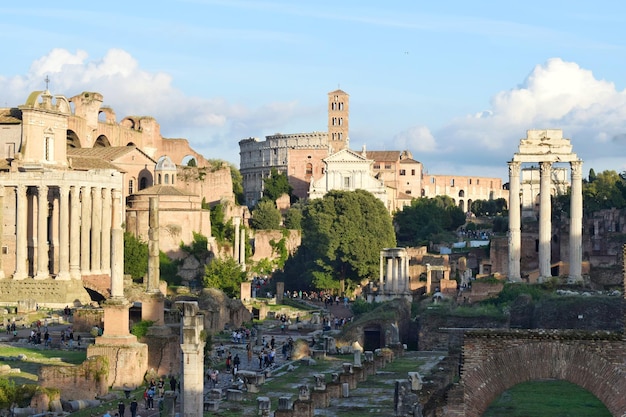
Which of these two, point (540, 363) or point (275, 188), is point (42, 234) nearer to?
point (540, 363)

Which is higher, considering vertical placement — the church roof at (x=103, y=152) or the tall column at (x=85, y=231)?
the church roof at (x=103, y=152)

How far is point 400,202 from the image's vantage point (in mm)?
112375

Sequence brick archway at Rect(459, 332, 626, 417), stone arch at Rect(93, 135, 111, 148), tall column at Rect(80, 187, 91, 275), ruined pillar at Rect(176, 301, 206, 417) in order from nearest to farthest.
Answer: brick archway at Rect(459, 332, 626, 417), ruined pillar at Rect(176, 301, 206, 417), tall column at Rect(80, 187, 91, 275), stone arch at Rect(93, 135, 111, 148)

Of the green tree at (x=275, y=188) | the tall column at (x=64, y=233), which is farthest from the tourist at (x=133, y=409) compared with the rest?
the green tree at (x=275, y=188)

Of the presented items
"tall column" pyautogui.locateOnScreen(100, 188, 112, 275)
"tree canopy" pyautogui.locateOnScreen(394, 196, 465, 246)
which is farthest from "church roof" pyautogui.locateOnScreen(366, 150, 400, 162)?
"tall column" pyautogui.locateOnScreen(100, 188, 112, 275)

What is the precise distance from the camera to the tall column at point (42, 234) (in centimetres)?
5772

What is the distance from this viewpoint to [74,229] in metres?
58.6

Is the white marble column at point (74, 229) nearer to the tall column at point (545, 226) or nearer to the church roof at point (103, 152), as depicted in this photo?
the church roof at point (103, 152)

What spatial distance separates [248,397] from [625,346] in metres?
15.7

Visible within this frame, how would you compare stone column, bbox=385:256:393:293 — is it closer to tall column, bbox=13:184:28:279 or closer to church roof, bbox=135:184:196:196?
church roof, bbox=135:184:196:196

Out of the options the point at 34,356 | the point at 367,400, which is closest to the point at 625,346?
the point at 367,400

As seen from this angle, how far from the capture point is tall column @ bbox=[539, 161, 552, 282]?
55062mm

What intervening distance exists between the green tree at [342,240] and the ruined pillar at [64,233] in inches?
659

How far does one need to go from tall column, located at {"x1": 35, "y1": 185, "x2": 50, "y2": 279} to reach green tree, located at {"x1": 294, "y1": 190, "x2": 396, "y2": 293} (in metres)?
17.1
